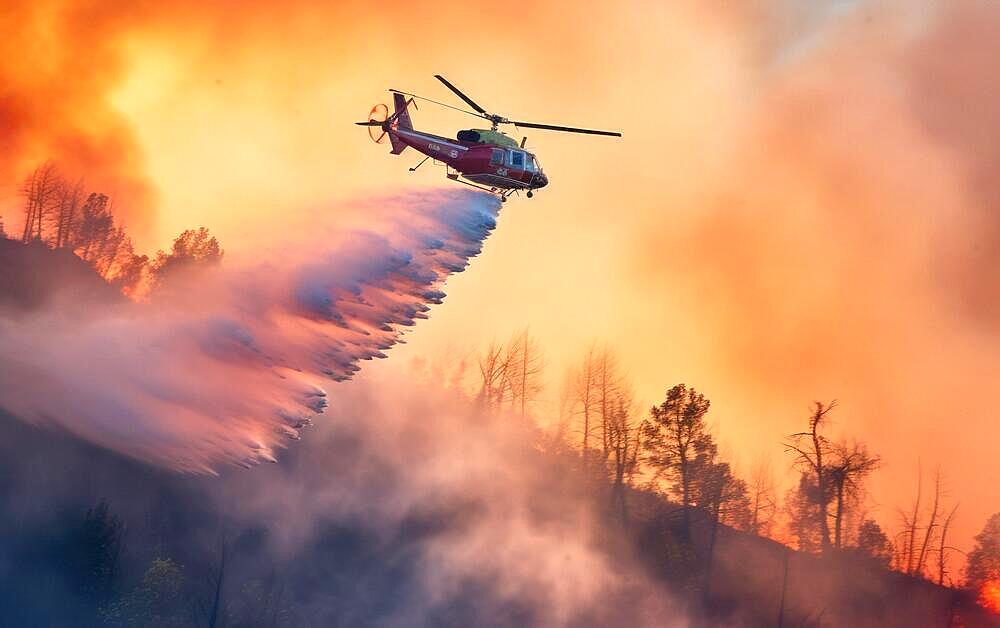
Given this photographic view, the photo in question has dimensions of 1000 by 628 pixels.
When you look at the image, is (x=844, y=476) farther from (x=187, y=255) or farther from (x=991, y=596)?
(x=187, y=255)

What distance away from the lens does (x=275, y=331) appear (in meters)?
53.8

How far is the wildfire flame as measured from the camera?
96.8 m

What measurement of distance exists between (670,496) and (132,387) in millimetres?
60911

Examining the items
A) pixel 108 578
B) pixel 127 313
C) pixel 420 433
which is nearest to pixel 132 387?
pixel 127 313

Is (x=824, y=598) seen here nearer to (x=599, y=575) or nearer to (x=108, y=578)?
(x=599, y=575)

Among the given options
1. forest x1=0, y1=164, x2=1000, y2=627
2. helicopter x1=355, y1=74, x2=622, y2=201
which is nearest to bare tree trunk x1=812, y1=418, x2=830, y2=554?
forest x1=0, y1=164, x2=1000, y2=627

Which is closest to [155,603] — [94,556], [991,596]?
[94,556]

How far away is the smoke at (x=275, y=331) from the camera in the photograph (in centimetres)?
5388

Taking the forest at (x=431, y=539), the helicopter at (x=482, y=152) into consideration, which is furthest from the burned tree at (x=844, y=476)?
the helicopter at (x=482, y=152)

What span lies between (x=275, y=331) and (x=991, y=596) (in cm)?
8182

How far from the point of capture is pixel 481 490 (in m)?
104

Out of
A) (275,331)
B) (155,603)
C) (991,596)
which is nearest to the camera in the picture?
(275,331)

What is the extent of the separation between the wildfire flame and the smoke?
73525 millimetres

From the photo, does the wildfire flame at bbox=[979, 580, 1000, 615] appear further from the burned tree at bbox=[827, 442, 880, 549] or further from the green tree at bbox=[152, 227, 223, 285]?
the green tree at bbox=[152, 227, 223, 285]
